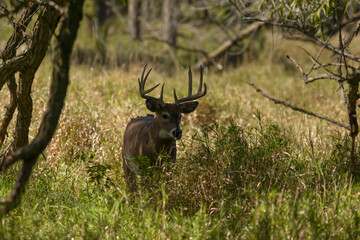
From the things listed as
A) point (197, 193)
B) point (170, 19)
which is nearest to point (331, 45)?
point (197, 193)

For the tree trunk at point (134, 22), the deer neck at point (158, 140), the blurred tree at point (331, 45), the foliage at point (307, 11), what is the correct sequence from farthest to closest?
1. the tree trunk at point (134, 22)
2. the deer neck at point (158, 140)
3. the foliage at point (307, 11)
4. the blurred tree at point (331, 45)

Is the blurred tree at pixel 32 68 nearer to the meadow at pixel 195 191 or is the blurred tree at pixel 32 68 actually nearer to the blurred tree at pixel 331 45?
the meadow at pixel 195 191

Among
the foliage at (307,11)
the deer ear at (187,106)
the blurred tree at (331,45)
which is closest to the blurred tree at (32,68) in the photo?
the deer ear at (187,106)

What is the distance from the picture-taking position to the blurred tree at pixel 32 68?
135 inches

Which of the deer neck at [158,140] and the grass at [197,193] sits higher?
the deer neck at [158,140]

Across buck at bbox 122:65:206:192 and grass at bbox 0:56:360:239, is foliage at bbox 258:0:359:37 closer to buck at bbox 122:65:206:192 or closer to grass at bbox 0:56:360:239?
buck at bbox 122:65:206:192

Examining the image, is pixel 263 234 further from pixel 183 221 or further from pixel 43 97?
pixel 43 97

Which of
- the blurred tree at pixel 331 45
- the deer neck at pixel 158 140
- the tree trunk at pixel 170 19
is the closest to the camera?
the blurred tree at pixel 331 45

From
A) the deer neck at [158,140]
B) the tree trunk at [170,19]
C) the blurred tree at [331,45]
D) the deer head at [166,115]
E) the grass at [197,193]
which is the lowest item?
the grass at [197,193]

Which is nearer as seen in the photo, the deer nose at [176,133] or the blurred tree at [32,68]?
the blurred tree at [32,68]

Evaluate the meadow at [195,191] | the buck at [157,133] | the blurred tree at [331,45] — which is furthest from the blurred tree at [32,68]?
the blurred tree at [331,45]

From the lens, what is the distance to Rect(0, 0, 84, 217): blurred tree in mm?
3430

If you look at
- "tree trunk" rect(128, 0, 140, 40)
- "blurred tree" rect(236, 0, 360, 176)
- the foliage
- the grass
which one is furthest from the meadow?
"tree trunk" rect(128, 0, 140, 40)

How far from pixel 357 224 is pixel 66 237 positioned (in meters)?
2.31
